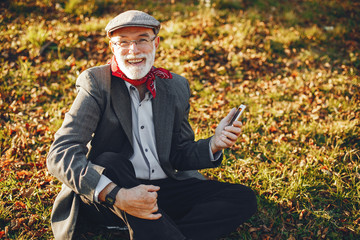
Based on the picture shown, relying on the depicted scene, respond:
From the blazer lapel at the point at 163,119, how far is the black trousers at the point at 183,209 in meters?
0.37

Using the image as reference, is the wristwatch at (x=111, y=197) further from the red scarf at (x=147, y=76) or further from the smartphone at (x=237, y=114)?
the smartphone at (x=237, y=114)

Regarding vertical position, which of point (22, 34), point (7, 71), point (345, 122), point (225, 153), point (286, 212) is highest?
point (22, 34)

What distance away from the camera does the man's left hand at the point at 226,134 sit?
2584 millimetres

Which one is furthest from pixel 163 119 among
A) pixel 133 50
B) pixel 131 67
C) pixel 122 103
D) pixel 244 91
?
pixel 244 91

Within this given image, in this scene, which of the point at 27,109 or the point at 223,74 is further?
the point at 223,74

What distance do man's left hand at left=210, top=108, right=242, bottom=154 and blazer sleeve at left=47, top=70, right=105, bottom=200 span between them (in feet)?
3.61

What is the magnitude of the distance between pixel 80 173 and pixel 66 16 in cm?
628

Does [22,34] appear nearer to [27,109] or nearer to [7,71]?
[7,71]

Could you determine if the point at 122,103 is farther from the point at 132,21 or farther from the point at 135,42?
the point at 132,21

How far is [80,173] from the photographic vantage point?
225 centimetres

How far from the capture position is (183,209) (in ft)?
9.33

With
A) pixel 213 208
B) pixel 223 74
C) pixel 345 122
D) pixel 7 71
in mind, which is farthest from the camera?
pixel 223 74

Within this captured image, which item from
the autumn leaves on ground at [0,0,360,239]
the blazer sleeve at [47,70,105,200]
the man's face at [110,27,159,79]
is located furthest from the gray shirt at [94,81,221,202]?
the autumn leaves on ground at [0,0,360,239]

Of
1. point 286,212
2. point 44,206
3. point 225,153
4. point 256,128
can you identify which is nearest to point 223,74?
point 256,128
